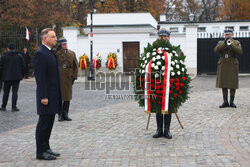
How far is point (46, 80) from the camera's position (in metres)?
5.66

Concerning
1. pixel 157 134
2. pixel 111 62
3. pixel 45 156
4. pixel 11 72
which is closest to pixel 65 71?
pixel 11 72

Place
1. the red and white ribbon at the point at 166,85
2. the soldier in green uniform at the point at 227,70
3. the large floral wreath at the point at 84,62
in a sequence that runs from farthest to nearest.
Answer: the large floral wreath at the point at 84,62, the soldier in green uniform at the point at 227,70, the red and white ribbon at the point at 166,85

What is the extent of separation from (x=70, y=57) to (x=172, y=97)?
3343 millimetres

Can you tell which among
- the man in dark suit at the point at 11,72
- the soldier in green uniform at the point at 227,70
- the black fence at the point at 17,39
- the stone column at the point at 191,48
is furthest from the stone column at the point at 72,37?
the soldier in green uniform at the point at 227,70

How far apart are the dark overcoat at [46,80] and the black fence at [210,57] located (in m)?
20.8

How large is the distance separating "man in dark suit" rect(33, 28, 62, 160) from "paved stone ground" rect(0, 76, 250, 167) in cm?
27

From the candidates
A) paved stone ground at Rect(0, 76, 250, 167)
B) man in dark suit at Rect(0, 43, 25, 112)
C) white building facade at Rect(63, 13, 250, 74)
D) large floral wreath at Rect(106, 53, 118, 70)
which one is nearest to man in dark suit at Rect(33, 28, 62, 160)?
paved stone ground at Rect(0, 76, 250, 167)

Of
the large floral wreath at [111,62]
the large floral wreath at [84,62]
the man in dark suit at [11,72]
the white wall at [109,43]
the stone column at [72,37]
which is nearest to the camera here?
the man in dark suit at [11,72]

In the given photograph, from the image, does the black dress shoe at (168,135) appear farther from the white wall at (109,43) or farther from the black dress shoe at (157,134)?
the white wall at (109,43)

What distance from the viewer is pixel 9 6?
102 feet

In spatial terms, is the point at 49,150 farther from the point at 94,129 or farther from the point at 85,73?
the point at 85,73

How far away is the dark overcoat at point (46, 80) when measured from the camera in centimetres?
559

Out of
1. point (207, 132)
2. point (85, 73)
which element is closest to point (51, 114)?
point (207, 132)

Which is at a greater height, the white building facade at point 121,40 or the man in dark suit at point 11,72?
the white building facade at point 121,40
